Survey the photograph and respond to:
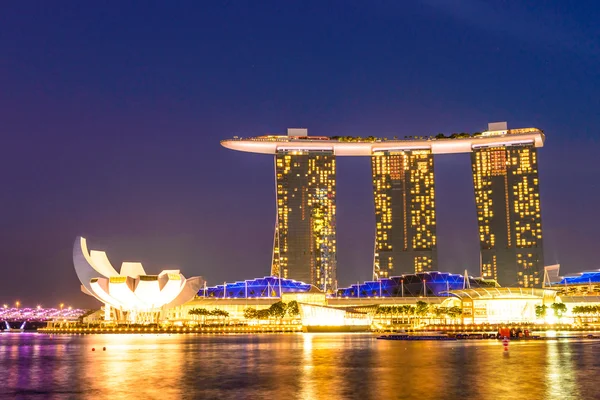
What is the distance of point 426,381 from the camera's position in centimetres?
3083

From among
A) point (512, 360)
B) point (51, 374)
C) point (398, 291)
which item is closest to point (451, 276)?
point (398, 291)

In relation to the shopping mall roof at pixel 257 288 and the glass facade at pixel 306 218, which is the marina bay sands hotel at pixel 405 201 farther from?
the shopping mall roof at pixel 257 288

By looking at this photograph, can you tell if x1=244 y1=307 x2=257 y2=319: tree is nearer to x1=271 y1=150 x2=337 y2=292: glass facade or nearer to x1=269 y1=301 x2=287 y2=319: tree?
x1=269 y1=301 x2=287 y2=319: tree

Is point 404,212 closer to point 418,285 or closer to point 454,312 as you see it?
point 418,285

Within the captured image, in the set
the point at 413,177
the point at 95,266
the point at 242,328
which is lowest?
the point at 242,328

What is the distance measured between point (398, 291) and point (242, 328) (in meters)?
45.1

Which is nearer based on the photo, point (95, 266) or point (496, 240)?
point (95, 266)

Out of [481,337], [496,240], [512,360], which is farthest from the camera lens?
[496,240]

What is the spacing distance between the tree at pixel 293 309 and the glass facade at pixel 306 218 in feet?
93.9

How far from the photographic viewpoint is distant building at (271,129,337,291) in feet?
530

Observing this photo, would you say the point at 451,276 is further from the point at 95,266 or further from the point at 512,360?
the point at 512,360

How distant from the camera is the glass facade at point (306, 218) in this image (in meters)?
162

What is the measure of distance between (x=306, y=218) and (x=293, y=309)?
3636cm

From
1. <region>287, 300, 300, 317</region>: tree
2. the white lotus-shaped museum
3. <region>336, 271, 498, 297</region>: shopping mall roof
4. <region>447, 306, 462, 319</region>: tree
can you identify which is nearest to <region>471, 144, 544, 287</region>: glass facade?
<region>336, 271, 498, 297</region>: shopping mall roof
